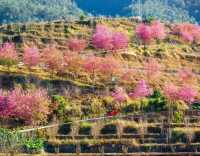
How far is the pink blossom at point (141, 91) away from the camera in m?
78.4

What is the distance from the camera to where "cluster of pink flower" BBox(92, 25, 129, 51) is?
96.1m

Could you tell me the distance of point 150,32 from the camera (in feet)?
346

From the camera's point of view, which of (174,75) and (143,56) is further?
(143,56)

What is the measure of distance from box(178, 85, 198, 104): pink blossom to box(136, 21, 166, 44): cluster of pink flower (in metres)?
27.1

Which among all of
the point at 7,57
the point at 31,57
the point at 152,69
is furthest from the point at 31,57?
the point at 152,69

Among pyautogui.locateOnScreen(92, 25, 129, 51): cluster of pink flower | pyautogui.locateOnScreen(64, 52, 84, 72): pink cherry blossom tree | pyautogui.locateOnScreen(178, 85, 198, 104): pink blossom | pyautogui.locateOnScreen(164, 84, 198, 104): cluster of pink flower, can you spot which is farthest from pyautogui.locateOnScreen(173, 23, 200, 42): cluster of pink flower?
pyautogui.locateOnScreen(178, 85, 198, 104): pink blossom

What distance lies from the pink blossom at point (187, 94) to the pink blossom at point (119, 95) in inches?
267

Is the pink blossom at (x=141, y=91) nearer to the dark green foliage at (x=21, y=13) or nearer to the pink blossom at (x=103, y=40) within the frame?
the pink blossom at (x=103, y=40)

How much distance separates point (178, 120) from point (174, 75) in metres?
18.1

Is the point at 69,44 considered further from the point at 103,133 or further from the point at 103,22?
the point at 103,133

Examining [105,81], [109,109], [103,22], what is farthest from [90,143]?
[103,22]

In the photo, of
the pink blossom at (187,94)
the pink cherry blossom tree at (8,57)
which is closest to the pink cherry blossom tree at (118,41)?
the pink cherry blossom tree at (8,57)

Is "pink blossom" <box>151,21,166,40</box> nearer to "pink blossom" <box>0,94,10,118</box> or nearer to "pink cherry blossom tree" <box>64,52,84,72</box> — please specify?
"pink cherry blossom tree" <box>64,52,84,72</box>

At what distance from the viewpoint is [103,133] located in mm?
71938
